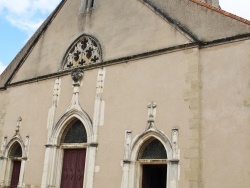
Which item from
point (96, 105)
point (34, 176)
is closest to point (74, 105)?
point (96, 105)

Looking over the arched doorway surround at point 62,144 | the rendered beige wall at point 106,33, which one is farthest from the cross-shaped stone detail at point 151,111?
the arched doorway surround at point 62,144

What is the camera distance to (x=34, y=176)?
1234cm

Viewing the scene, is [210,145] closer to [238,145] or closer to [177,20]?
[238,145]

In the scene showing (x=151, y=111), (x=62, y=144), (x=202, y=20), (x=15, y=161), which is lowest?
(x=15, y=161)

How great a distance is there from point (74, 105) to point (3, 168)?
4.28 meters

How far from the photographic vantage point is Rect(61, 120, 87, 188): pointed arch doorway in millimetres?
11492

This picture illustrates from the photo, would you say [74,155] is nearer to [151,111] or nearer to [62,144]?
[62,144]

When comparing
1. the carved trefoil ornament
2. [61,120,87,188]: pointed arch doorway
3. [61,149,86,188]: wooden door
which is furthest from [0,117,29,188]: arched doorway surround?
the carved trefoil ornament

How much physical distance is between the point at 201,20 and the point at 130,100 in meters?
3.07

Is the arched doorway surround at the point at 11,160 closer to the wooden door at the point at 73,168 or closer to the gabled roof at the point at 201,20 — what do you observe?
the wooden door at the point at 73,168

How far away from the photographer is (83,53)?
41.2 ft

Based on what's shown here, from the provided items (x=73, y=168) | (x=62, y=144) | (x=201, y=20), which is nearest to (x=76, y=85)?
(x=62, y=144)

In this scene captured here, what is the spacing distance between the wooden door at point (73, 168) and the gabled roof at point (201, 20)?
5168mm

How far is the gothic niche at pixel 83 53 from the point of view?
12051 mm
